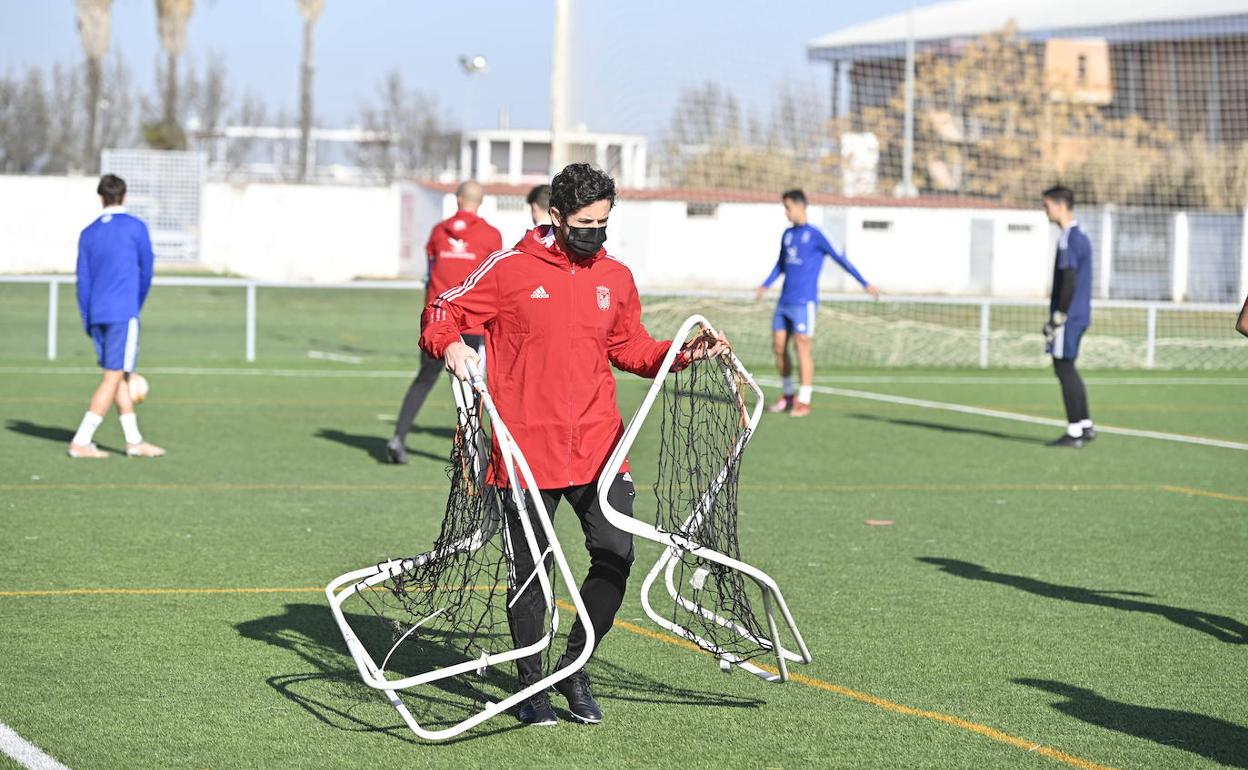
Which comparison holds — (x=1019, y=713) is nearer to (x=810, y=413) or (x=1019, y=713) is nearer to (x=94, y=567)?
(x=94, y=567)

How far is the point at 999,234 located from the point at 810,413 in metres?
28.6

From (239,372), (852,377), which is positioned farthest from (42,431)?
(852,377)

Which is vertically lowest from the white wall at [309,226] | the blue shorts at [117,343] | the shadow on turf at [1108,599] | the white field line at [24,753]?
the white field line at [24,753]

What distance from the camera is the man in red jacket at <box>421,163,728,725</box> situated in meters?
5.57

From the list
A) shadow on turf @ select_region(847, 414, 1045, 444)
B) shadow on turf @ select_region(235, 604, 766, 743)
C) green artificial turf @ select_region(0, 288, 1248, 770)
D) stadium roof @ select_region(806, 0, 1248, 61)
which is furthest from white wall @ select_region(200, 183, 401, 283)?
shadow on turf @ select_region(235, 604, 766, 743)

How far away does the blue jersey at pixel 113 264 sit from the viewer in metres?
12.0

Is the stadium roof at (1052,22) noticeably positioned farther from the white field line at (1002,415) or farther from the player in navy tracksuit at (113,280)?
the player in navy tracksuit at (113,280)

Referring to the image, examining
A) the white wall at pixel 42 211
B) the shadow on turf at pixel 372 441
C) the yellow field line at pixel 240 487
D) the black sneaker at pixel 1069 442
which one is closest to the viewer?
the yellow field line at pixel 240 487

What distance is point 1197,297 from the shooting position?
4306 cm

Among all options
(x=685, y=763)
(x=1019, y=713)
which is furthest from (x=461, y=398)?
(x=1019, y=713)

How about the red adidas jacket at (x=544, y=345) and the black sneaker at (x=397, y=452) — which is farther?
the black sneaker at (x=397, y=452)

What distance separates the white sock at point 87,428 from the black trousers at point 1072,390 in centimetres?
796

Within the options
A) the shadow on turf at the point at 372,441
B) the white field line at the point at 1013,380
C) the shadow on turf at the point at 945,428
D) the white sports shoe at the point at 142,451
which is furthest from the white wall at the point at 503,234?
the white sports shoe at the point at 142,451

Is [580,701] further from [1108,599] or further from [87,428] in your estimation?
[87,428]
